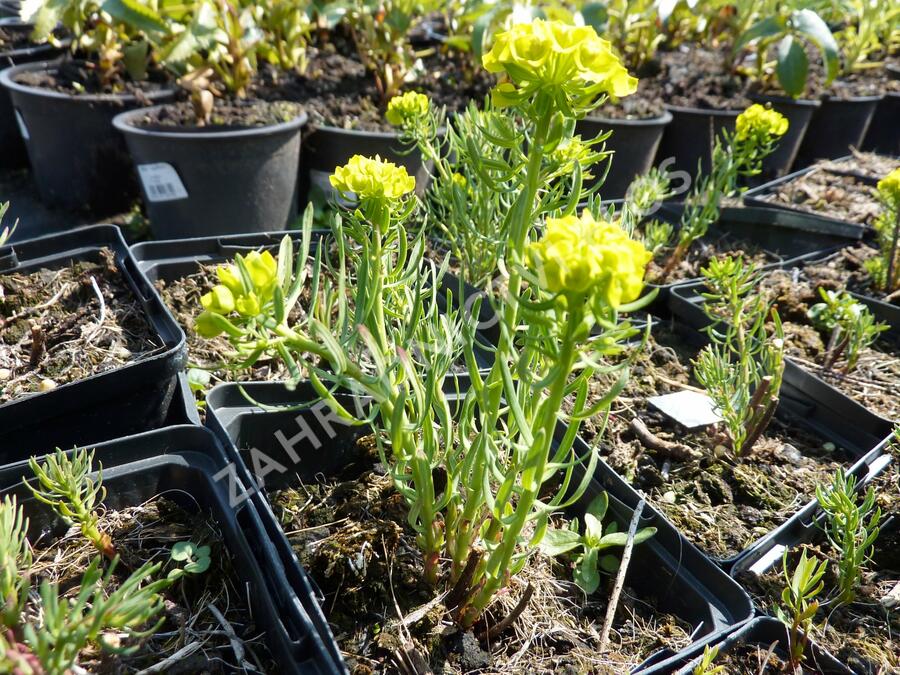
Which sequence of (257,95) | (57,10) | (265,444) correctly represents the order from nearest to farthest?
(265,444) → (57,10) → (257,95)

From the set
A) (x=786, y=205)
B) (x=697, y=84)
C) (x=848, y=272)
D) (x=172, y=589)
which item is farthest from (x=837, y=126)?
(x=172, y=589)

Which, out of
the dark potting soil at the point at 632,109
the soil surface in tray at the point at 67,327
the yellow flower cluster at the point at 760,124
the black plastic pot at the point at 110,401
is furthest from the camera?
the dark potting soil at the point at 632,109

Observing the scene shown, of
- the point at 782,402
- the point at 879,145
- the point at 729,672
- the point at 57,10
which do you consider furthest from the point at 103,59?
the point at 879,145

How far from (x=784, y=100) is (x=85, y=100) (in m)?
2.56

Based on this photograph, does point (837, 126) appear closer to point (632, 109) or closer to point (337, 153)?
point (632, 109)

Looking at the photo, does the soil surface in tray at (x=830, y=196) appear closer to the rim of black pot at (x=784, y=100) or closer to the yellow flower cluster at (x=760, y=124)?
the rim of black pot at (x=784, y=100)

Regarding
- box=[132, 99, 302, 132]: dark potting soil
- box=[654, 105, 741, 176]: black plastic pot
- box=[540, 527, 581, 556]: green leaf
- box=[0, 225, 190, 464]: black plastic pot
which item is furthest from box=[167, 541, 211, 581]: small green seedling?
box=[654, 105, 741, 176]: black plastic pot

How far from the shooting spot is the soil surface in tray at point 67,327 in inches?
41.3

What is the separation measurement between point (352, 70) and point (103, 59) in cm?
86

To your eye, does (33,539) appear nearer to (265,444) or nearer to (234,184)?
(265,444)

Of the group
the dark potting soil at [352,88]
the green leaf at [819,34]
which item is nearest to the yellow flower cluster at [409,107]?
the dark potting soil at [352,88]

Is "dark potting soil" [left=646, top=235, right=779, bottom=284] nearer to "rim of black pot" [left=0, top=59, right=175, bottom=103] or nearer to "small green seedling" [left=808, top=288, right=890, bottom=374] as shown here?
A: "small green seedling" [left=808, top=288, right=890, bottom=374]

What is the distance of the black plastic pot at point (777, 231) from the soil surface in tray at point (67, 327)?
1.48 meters

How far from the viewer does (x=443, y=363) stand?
716 millimetres
